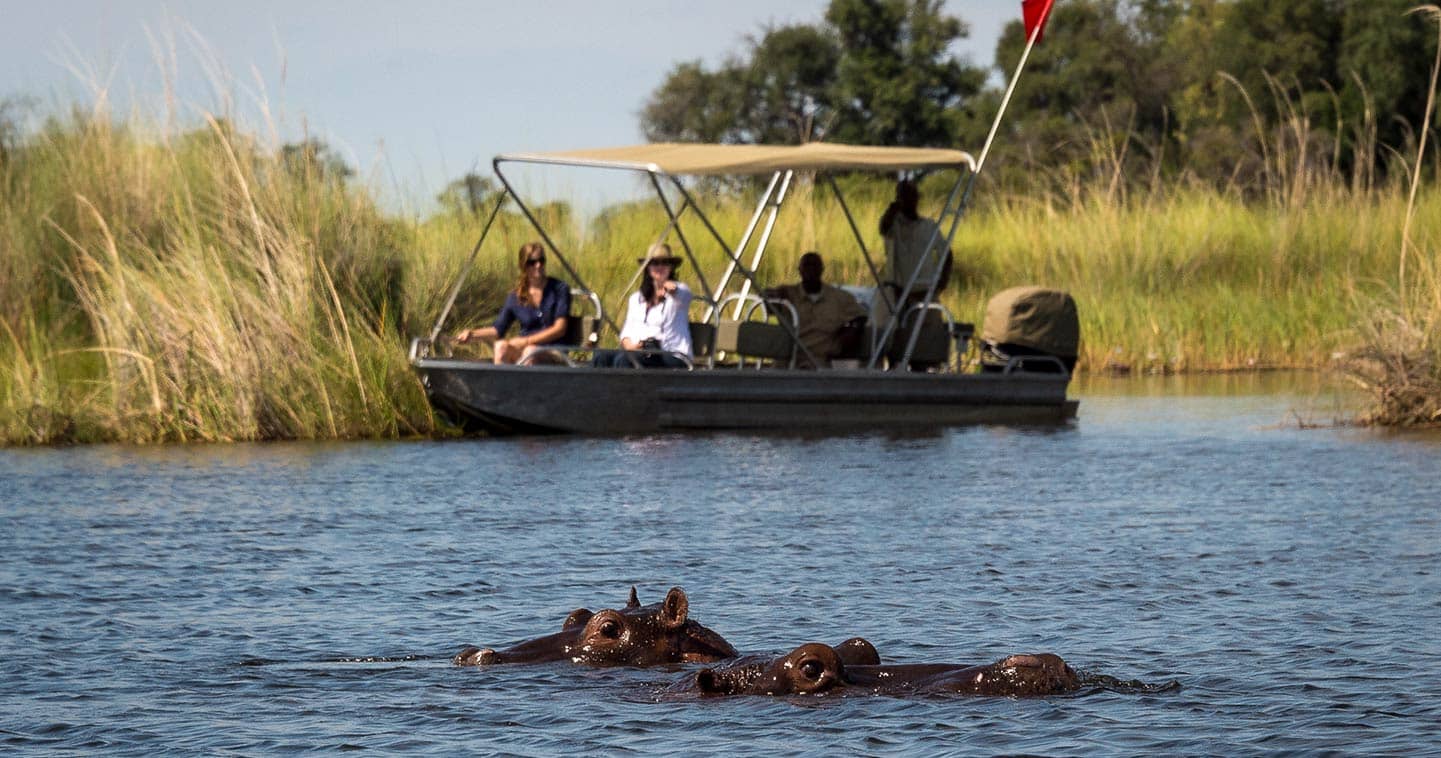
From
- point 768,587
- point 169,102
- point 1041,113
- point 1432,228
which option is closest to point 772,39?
point 1041,113

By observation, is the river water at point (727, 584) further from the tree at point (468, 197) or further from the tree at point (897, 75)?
the tree at point (897, 75)

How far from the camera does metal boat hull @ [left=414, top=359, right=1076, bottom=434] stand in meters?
15.2

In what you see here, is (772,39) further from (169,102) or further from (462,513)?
(462,513)

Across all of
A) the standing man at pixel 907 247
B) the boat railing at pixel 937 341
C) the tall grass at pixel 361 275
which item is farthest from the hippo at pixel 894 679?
the standing man at pixel 907 247

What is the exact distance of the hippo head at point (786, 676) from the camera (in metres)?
6.00

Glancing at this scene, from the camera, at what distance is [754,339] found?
1585 centimetres

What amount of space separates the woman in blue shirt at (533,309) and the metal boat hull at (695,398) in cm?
51

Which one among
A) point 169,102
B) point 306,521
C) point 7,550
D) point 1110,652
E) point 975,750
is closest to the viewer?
point 975,750

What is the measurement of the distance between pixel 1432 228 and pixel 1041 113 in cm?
1634

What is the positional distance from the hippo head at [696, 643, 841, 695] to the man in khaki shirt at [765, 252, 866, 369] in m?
10.3

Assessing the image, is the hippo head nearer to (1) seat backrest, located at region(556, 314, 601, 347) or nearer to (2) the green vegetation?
(2) the green vegetation

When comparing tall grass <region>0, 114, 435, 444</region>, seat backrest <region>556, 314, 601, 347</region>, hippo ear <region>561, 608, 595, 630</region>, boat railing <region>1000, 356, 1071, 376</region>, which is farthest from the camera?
boat railing <region>1000, 356, 1071, 376</region>

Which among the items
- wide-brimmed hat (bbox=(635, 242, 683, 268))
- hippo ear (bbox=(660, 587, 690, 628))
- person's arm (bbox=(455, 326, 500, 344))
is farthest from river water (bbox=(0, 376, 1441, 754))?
wide-brimmed hat (bbox=(635, 242, 683, 268))

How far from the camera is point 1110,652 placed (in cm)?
710
